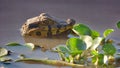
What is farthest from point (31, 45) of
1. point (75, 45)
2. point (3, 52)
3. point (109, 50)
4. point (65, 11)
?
point (65, 11)

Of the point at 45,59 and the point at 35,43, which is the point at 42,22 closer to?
the point at 35,43

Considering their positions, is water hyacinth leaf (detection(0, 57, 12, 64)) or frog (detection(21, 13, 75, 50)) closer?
water hyacinth leaf (detection(0, 57, 12, 64))

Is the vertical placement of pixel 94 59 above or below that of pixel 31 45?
below

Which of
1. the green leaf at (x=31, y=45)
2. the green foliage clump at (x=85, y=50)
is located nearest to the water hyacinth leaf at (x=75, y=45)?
the green foliage clump at (x=85, y=50)

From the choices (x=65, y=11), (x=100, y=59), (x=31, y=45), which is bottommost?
(x=100, y=59)

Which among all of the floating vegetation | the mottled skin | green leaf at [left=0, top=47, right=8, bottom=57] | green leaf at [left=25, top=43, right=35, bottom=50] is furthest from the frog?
the floating vegetation

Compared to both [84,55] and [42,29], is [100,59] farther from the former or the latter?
[42,29]

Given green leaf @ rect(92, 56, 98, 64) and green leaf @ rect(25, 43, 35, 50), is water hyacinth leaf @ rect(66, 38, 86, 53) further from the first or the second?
green leaf @ rect(25, 43, 35, 50)

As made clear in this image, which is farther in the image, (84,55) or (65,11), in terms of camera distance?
(65,11)

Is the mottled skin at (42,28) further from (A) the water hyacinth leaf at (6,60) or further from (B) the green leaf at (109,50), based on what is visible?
(B) the green leaf at (109,50)
